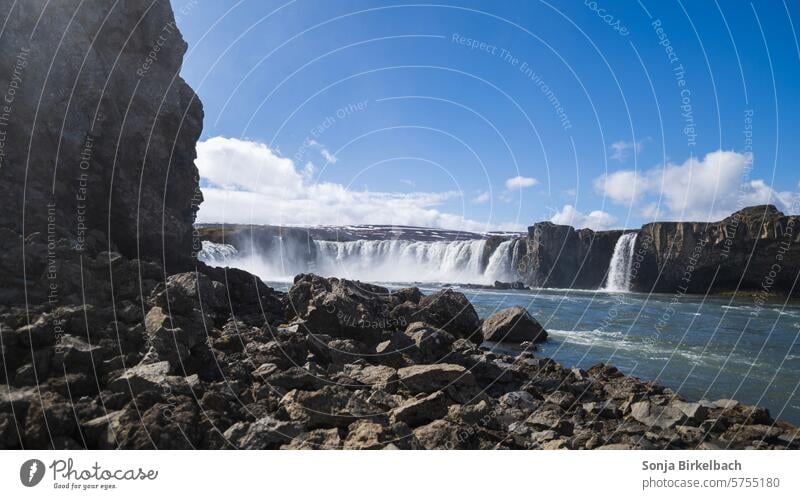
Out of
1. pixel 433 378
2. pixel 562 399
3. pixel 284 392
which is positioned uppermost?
pixel 433 378

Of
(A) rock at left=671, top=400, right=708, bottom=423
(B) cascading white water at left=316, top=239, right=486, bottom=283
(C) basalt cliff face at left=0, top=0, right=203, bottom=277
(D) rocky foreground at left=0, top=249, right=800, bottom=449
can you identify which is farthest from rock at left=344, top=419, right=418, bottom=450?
(B) cascading white water at left=316, top=239, right=486, bottom=283

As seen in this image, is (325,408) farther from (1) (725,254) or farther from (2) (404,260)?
(2) (404,260)

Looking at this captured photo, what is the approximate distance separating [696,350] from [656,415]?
14.3 metres

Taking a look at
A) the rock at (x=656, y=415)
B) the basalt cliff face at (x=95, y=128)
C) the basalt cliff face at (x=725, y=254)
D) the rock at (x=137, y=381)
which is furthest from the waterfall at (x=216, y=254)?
the rock at (x=656, y=415)

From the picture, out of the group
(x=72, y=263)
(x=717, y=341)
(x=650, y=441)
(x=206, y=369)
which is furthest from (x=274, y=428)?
(x=717, y=341)

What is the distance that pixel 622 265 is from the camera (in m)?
73.2

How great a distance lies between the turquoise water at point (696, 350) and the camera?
1523 cm

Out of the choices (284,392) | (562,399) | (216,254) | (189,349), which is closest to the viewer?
(284,392)

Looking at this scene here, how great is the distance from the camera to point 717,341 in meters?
24.3

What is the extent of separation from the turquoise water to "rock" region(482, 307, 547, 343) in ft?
2.74

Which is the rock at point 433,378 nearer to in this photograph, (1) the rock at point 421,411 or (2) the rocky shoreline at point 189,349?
(2) the rocky shoreline at point 189,349

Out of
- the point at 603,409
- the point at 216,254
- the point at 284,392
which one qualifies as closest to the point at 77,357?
the point at 284,392
